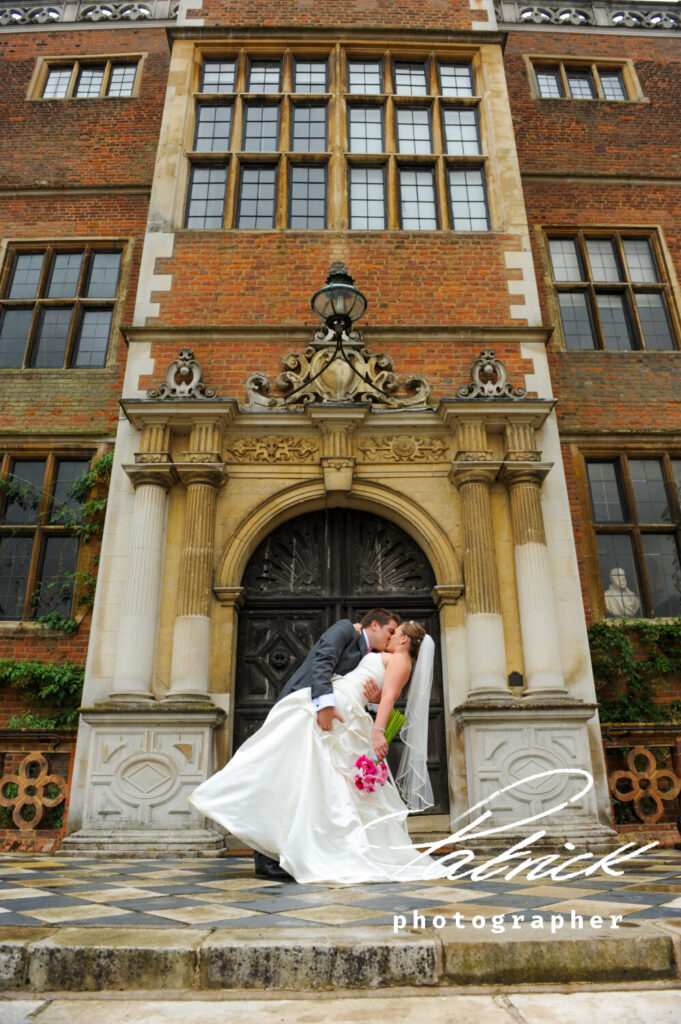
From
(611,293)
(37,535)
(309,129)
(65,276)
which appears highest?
(309,129)

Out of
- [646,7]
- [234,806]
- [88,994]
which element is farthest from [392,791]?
[646,7]

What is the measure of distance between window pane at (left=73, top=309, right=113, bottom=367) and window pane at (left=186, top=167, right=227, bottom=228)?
189 centimetres

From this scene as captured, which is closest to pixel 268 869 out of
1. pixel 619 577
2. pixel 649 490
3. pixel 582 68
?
pixel 619 577

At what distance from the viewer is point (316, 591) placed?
7.82 m

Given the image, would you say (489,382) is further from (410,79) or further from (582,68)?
(582,68)

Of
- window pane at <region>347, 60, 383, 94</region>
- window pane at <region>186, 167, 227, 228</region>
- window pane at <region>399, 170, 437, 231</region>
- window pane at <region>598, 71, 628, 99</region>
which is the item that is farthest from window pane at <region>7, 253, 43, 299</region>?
window pane at <region>598, 71, 628, 99</region>

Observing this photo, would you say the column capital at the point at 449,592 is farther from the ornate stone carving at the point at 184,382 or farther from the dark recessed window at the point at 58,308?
the dark recessed window at the point at 58,308

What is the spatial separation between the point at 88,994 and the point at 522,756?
504cm

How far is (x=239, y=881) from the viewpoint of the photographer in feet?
13.5

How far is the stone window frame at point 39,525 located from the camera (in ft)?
27.7

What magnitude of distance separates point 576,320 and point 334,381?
4.32 meters

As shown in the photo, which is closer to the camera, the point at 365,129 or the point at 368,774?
the point at 368,774

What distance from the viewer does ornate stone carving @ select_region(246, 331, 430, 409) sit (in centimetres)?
811

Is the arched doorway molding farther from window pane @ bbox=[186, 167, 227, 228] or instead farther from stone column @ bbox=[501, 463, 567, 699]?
window pane @ bbox=[186, 167, 227, 228]
